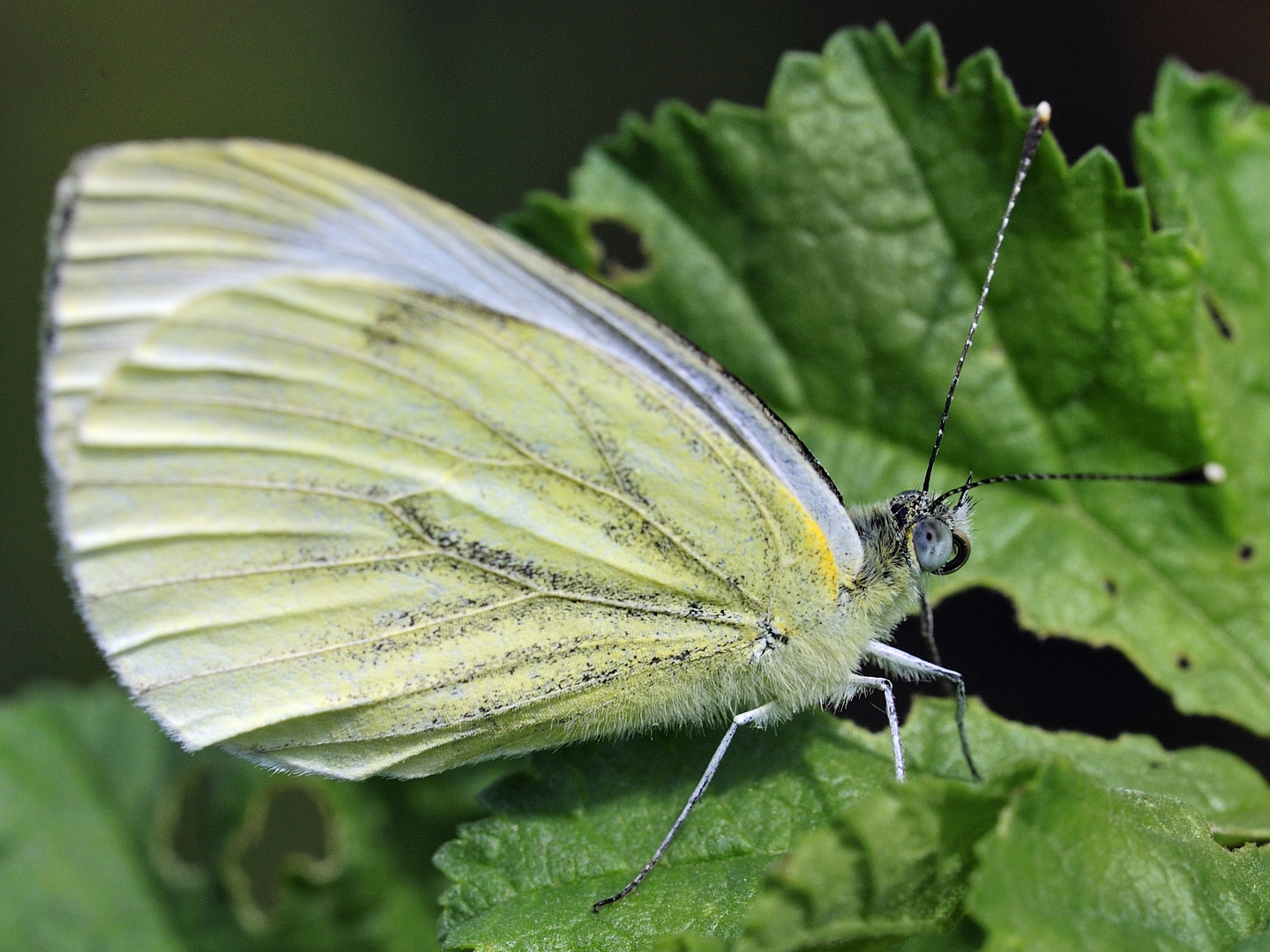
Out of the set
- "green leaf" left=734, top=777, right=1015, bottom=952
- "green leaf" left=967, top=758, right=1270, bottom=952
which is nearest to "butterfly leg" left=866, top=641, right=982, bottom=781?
"green leaf" left=967, top=758, right=1270, bottom=952

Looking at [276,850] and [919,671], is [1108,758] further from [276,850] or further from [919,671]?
[276,850]

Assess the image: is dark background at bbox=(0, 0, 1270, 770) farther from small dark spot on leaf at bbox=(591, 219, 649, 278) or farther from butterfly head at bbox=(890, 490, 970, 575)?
butterfly head at bbox=(890, 490, 970, 575)

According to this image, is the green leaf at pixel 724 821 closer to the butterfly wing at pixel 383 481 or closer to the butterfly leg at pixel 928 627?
the butterfly wing at pixel 383 481

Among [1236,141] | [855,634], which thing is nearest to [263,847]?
[855,634]

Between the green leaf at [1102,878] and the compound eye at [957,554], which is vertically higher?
the compound eye at [957,554]

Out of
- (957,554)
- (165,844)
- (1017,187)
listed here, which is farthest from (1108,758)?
(165,844)

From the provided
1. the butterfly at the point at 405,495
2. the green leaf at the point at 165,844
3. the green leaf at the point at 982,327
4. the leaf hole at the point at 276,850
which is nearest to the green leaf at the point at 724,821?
the butterfly at the point at 405,495
